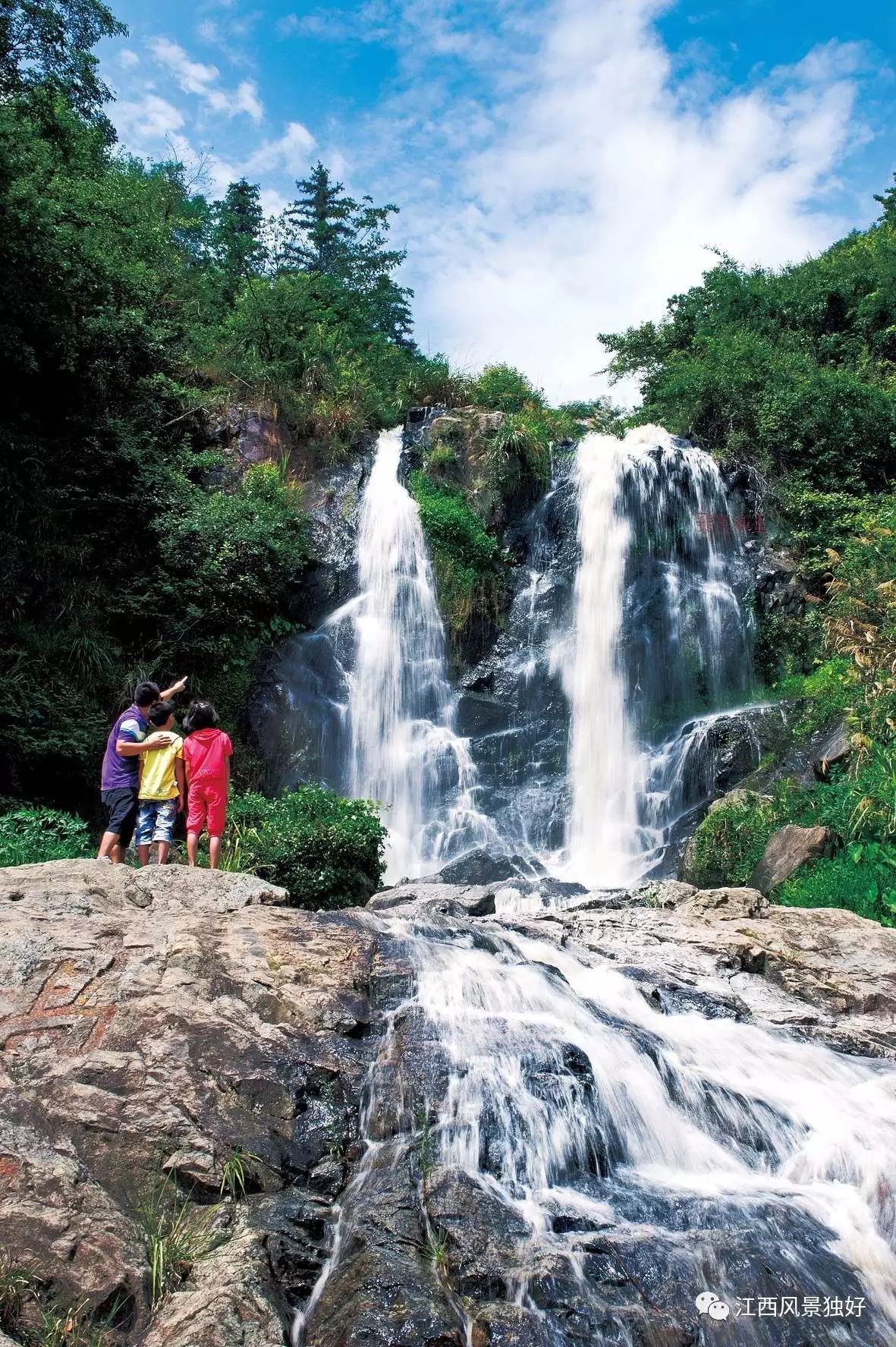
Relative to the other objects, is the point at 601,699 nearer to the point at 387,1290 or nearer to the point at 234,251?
the point at 387,1290

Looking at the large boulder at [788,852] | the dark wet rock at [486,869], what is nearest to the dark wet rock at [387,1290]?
the large boulder at [788,852]

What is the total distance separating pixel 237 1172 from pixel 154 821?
3846 millimetres

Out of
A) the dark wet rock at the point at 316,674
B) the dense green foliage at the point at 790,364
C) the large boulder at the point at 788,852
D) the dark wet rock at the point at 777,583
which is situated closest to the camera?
the large boulder at the point at 788,852

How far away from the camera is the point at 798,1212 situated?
388 cm

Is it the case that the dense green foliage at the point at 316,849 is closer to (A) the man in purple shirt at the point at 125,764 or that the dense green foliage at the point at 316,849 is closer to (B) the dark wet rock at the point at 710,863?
(A) the man in purple shirt at the point at 125,764

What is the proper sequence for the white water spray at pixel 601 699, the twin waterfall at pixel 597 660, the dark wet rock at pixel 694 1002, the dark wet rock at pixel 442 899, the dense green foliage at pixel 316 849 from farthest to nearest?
the twin waterfall at pixel 597 660 < the white water spray at pixel 601 699 < the dense green foliage at pixel 316 849 < the dark wet rock at pixel 442 899 < the dark wet rock at pixel 694 1002

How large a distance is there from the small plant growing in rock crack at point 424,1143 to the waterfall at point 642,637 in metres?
7.15

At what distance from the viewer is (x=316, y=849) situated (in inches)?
329

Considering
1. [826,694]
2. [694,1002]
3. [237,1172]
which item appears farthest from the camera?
[826,694]

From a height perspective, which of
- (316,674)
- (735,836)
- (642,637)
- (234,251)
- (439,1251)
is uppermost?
(234,251)

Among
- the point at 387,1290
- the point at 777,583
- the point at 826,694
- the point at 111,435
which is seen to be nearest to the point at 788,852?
the point at 826,694

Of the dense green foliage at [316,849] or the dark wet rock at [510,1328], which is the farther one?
the dense green foliage at [316,849]

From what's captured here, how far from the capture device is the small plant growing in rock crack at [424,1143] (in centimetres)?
388

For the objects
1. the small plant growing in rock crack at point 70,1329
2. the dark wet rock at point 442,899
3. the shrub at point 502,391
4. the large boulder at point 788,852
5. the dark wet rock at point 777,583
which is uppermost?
the shrub at point 502,391
